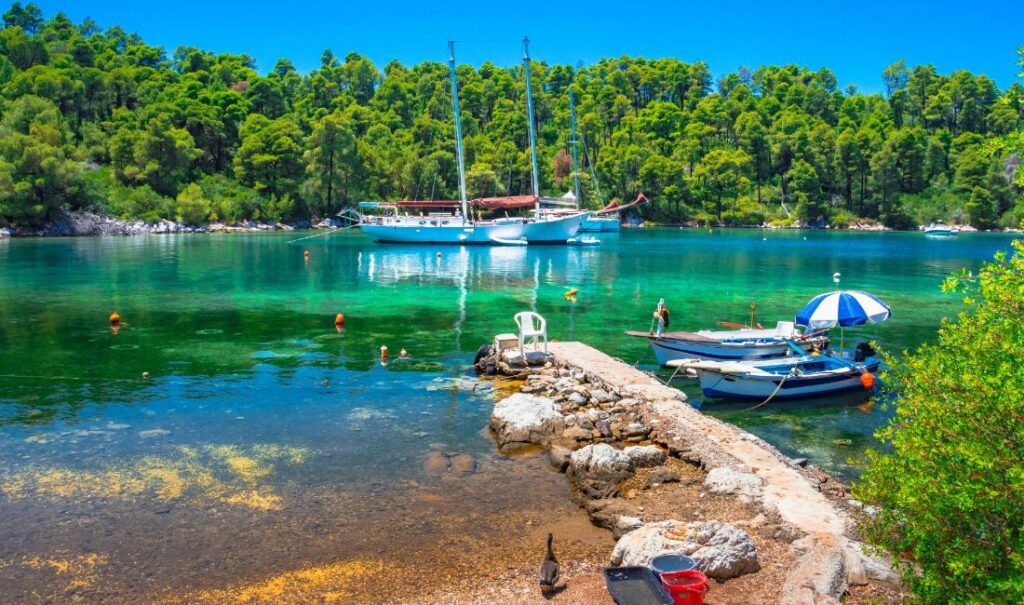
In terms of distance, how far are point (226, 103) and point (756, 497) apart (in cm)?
12924

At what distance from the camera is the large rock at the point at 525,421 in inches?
547

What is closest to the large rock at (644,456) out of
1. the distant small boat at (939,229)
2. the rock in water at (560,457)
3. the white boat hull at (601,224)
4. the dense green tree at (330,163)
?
the rock in water at (560,457)

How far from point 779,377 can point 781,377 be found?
0.06 m

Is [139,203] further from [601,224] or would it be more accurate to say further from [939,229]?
[939,229]

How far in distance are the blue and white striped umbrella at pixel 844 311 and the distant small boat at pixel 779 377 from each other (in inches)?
39.3

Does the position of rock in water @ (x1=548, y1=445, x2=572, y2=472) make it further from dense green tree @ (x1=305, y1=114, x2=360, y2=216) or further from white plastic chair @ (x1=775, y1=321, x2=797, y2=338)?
dense green tree @ (x1=305, y1=114, x2=360, y2=216)

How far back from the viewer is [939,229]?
381 ft

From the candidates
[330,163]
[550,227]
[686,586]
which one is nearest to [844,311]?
[686,586]

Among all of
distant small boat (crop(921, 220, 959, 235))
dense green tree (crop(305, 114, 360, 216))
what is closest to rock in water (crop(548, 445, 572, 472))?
dense green tree (crop(305, 114, 360, 216))

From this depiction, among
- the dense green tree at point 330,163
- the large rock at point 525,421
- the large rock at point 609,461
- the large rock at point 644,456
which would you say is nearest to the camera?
the large rock at point 609,461

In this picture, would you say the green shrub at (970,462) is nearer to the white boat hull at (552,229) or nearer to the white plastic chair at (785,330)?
the white plastic chair at (785,330)

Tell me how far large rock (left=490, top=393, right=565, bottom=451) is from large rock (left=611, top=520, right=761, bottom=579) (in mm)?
5317

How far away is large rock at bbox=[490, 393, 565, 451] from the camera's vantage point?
13.9m

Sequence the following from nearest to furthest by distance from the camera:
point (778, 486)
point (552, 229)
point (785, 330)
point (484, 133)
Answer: point (778, 486) → point (785, 330) → point (552, 229) → point (484, 133)
